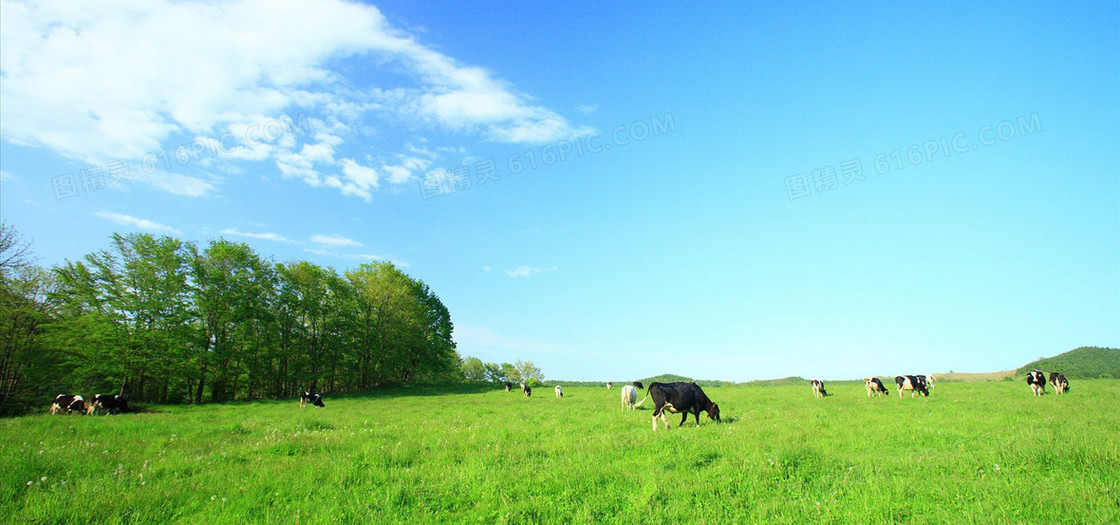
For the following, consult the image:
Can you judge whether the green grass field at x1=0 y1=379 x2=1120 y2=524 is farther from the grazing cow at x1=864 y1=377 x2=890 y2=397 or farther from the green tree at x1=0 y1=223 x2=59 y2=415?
the green tree at x1=0 y1=223 x2=59 y2=415

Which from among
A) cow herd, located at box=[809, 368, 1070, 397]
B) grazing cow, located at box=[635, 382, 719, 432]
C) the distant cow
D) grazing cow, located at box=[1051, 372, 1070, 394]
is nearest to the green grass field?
grazing cow, located at box=[635, 382, 719, 432]

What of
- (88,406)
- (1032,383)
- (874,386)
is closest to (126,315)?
(88,406)

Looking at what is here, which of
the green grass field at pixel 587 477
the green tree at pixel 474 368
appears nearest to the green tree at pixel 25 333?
the green grass field at pixel 587 477

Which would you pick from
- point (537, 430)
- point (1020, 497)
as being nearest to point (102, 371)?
point (537, 430)

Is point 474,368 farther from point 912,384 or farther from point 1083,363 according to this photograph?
point 1083,363

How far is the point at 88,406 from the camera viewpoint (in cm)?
2869

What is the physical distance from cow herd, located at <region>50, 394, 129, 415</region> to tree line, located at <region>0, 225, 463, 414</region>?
3.34 meters

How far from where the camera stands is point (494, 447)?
38.5 feet

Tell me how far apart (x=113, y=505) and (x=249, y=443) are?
5533mm

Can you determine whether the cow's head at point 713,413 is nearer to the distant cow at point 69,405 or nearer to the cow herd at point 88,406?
the cow herd at point 88,406

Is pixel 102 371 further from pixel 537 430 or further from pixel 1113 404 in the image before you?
pixel 1113 404

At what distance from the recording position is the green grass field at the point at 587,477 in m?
6.98

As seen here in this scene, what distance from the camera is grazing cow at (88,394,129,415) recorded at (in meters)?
27.1

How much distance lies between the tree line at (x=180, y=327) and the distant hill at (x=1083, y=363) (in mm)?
82577
